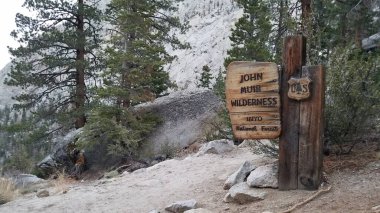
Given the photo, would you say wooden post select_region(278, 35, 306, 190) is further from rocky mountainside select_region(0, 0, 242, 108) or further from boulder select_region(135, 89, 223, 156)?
rocky mountainside select_region(0, 0, 242, 108)

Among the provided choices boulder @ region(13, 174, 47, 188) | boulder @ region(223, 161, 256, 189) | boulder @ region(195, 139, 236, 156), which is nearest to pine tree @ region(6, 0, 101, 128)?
boulder @ region(13, 174, 47, 188)

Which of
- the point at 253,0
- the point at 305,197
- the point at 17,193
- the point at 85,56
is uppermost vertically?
the point at 253,0

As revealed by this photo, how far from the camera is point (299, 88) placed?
5.39 m

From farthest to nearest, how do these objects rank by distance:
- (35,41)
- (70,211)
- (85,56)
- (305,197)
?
(85,56) → (35,41) → (70,211) → (305,197)

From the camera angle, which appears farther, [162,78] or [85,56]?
[85,56]

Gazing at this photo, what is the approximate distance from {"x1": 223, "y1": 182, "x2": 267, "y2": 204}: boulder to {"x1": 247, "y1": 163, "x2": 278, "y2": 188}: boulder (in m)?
0.10

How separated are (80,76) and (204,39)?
5497cm

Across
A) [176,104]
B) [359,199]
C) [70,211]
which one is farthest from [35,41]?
[359,199]

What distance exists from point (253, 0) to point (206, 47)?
48357 millimetres

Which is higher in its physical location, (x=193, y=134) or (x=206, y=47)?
(x=206, y=47)

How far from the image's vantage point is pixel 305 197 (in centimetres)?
518

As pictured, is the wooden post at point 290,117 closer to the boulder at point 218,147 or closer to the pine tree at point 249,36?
the boulder at point 218,147

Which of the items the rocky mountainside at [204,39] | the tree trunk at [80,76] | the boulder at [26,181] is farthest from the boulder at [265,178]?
the rocky mountainside at [204,39]

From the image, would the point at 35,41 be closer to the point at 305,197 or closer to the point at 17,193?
the point at 17,193
